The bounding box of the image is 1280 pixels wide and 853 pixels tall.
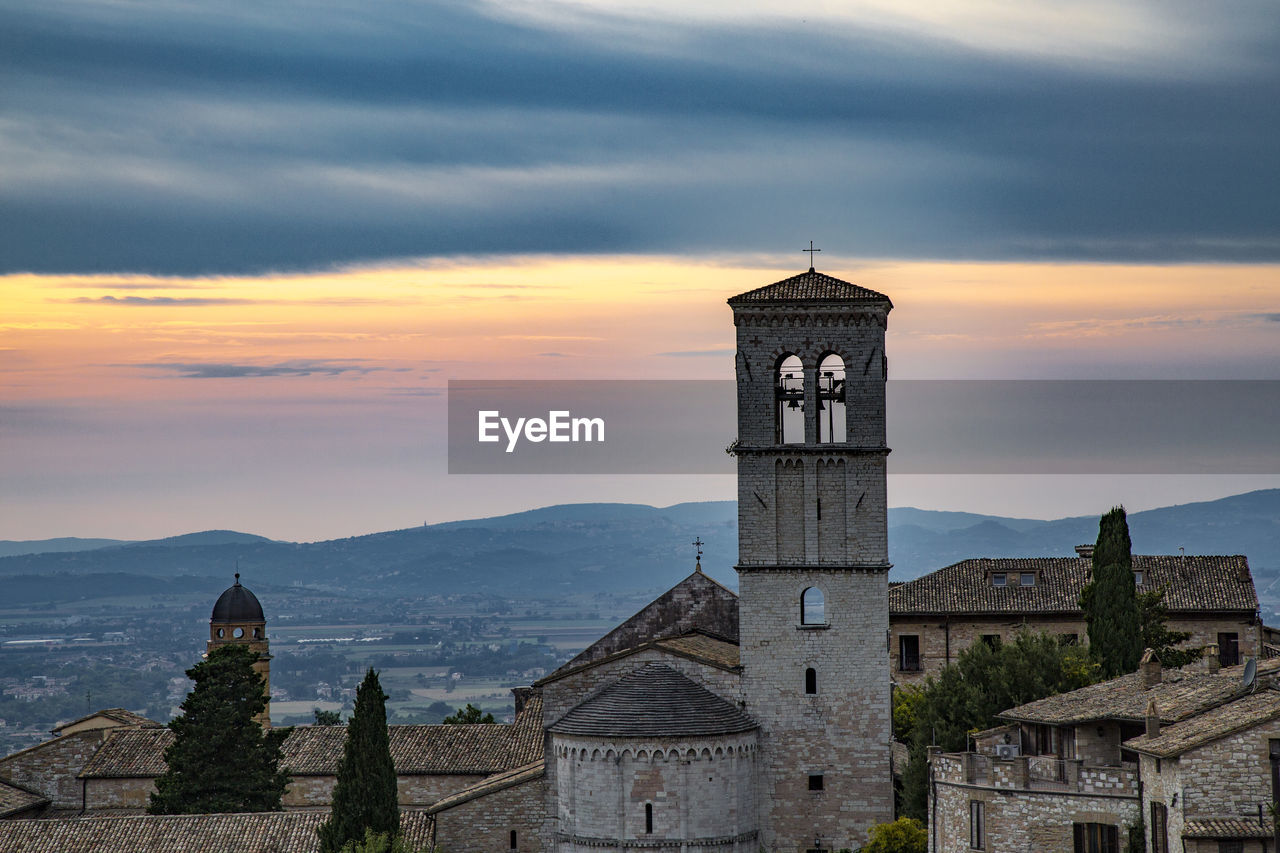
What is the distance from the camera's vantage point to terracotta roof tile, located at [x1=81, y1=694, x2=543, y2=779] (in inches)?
2719

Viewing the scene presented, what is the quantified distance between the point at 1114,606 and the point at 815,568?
392 inches

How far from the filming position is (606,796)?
172 feet

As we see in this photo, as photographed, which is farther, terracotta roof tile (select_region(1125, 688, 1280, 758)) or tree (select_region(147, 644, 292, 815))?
tree (select_region(147, 644, 292, 815))

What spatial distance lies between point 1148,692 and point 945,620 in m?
27.4

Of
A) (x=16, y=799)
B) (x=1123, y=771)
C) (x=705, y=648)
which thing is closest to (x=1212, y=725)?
(x=1123, y=771)

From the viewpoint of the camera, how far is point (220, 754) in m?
62.8

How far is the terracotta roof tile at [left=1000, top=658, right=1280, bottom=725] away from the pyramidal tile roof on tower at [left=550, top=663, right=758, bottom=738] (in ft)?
28.6

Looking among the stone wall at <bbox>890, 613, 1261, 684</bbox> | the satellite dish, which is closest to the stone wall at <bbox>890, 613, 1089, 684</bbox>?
the stone wall at <bbox>890, 613, 1261, 684</bbox>

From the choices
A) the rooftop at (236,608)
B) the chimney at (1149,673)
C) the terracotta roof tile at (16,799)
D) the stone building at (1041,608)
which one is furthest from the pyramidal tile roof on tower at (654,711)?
the rooftop at (236,608)

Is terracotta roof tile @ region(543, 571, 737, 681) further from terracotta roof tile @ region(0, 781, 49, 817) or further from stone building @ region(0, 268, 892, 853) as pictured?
terracotta roof tile @ region(0, 781, 49, 817)

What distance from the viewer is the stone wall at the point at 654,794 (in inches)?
2053

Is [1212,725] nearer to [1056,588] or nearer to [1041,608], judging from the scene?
[1041,608]

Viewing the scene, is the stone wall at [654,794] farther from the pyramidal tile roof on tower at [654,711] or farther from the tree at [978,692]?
the tree at [978,692]

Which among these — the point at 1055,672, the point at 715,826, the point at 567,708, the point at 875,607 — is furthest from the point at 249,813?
the point at 1055,672
